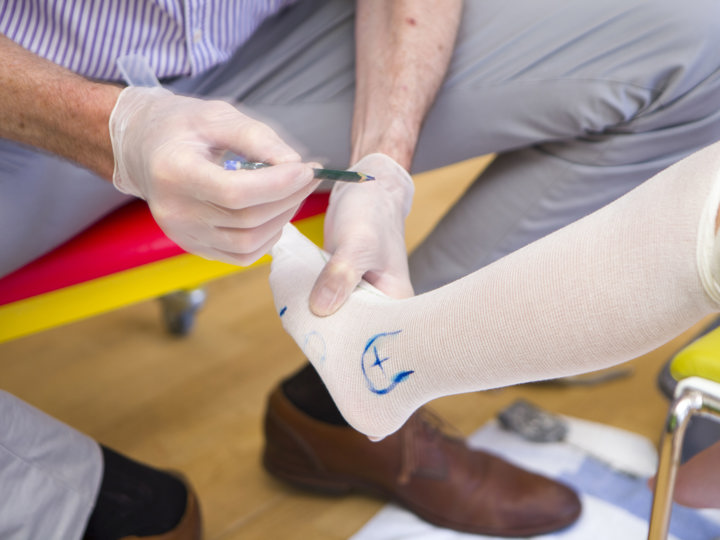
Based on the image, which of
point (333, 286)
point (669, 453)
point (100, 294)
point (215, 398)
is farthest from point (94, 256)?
point (669, 453)

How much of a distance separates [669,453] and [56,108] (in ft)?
1.89

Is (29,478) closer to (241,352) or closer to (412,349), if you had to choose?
(412,349)

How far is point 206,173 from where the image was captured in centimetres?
51

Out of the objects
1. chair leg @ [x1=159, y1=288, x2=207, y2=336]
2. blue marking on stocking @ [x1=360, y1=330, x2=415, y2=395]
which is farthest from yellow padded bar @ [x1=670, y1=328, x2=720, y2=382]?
chair leg @ [x1=159, y1=288, x2=207, y2=336]

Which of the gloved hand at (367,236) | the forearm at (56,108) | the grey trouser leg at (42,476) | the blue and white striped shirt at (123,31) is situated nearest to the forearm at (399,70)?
the gloved hand at (367,236)

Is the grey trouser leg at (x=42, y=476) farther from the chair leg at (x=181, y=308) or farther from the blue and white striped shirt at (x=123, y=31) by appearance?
the chair leg at (x=181, y=308)

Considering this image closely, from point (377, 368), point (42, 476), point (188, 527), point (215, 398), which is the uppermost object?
point (377, 368)

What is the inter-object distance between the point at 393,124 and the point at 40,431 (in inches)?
17.9

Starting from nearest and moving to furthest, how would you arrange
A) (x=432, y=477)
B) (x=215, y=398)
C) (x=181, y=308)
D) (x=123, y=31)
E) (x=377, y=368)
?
1. (x=377, y=368)
2. (x=123, y=31)
3. (x=432, y=477)
4. (x=215, y=398)
5. (x=181, y=308)

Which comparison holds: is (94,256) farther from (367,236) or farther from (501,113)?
(501,113)

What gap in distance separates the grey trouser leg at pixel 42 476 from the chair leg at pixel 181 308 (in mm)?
549

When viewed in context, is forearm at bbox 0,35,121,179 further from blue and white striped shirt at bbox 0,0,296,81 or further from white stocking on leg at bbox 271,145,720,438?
white stocking on leg at bbox 271,145,720,438

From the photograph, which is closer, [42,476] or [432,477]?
[42,476]

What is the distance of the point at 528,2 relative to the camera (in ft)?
2.53
